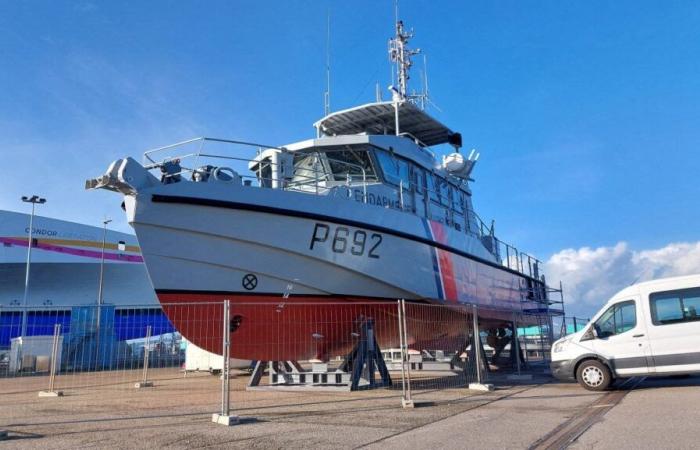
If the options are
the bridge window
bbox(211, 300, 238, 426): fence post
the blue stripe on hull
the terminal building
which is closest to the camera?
bbox(211, 300, 238, 426): fence post

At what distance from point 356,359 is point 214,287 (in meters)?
2.85

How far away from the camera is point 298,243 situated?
815 centimetres

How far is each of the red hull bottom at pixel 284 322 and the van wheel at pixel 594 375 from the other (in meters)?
2.36

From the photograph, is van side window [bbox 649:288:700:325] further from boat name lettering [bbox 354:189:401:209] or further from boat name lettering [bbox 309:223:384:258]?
boat name lettering [bbox 354:189:401:209]

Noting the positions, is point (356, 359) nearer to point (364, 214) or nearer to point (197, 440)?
point (364, 214)

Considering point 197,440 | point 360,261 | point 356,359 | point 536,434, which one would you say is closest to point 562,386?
point 356,359

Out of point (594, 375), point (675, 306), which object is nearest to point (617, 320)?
point (675, 306)

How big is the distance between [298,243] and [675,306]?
19.5 feet

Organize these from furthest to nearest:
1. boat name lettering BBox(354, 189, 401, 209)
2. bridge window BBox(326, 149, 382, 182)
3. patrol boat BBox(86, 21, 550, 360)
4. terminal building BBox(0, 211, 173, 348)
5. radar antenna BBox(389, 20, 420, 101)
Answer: terminal building BBox(0, 211, 173, 348)
radar antenna BBox(389, 20, 420, 101)
bridge window BBox(326, 149, 382, 182)
boat name lettering BBox(354, 189, 401, 209)
patrol boat BBox(86, 21, 550, 360)

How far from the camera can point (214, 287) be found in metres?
7.90

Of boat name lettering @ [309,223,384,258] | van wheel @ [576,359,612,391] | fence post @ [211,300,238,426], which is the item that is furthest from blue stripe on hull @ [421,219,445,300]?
fence post @ [211,300,238,426]

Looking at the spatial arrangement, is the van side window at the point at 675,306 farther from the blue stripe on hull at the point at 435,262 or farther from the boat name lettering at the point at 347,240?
the boat name lettering at the point at 347,240

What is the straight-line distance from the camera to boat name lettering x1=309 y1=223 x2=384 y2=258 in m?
8.32

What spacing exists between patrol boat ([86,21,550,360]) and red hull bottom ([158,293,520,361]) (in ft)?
0.06
